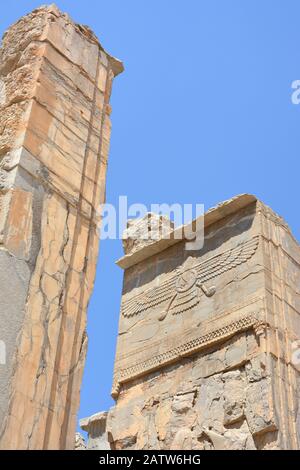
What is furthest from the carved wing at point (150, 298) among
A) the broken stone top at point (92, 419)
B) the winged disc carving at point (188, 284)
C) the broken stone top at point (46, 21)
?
the broken stone top at point (46, 21)

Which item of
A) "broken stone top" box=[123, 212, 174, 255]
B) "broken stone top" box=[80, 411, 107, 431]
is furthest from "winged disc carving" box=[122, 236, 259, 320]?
"broken stone top" box=[80, 411, 107, 431]

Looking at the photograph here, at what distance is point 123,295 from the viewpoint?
10414mm

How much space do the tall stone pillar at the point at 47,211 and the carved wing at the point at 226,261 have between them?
3670 millimetres

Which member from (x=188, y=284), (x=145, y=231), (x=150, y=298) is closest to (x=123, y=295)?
(x=150, y=298)

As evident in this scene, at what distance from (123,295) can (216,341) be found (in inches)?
87.0

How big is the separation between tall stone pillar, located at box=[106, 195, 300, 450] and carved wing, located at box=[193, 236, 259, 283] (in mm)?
14

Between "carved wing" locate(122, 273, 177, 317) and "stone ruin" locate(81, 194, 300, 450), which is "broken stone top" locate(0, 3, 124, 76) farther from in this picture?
"carved wing" locate(122, 273, 177, 317)

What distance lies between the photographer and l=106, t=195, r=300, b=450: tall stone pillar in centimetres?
773

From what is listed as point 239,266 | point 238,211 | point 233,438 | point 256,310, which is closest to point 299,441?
point 233,438

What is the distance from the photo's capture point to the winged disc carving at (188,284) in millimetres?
9016

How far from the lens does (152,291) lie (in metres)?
9.98

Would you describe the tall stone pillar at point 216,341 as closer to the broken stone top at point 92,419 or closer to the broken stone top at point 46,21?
the broken stone top at point 92,419

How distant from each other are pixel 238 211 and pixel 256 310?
152 centimetres
